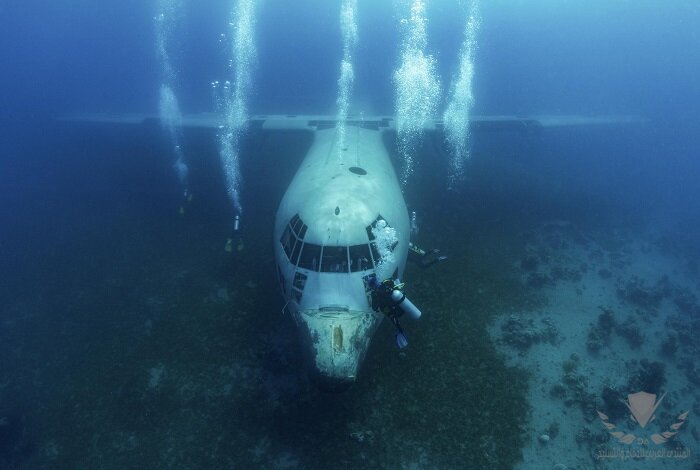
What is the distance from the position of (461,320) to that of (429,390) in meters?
3.19

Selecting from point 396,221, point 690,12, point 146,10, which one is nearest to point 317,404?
point 396,221

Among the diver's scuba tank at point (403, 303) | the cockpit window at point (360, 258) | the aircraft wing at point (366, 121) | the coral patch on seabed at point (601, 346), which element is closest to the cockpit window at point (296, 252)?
the cockpit window at point (360, 258)

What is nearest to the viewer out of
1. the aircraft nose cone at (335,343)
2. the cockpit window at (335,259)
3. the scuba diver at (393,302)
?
the aircraft nose cone at (335,343)

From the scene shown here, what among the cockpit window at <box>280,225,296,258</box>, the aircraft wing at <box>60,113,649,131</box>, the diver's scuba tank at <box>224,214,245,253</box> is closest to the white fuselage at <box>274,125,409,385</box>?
the cockpit window at <box>280,225,296,258</box>

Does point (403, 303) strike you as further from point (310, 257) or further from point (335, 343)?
point (310, 257)

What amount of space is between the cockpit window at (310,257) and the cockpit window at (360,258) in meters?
0.88

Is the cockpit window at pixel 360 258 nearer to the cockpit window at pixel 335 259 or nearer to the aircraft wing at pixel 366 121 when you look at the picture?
the cockpit window at pixel 335 259

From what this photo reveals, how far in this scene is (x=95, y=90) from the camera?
66.0 meters

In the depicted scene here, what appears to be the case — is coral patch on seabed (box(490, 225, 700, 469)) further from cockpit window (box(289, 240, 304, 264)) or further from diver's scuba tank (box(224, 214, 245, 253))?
diver's scuba tank (box(224, 214, 245, 253))

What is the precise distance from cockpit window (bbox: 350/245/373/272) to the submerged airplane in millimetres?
26

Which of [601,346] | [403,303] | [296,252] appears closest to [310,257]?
[296,252]

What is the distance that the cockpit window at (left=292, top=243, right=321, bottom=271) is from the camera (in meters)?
9.08

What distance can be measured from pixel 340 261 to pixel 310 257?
0.82 metres

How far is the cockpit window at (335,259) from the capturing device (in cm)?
895
